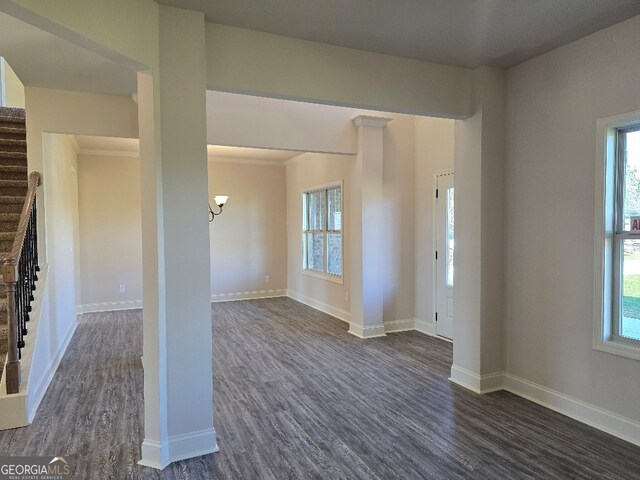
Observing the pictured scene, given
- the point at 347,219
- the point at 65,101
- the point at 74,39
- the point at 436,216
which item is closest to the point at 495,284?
the point at 436,216

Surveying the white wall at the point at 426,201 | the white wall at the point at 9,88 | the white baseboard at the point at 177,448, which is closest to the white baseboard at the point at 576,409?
the white wall at the point at 426,201

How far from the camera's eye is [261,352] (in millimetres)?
4750

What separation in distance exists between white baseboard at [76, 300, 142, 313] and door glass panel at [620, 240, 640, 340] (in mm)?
6892

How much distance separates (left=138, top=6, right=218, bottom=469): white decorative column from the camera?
2459 mm

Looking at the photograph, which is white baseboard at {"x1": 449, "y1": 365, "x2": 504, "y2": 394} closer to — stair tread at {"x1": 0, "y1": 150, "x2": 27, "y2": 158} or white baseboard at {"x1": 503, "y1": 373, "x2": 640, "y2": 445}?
white baseboard at {"x1": 503, "y1": 373, "x2": 640, "y2": 445}

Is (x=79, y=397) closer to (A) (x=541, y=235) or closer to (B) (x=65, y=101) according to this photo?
(B) (x=65, y=101)

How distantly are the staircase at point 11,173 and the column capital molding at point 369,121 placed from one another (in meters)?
3.93

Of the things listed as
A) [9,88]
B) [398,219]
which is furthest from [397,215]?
[9,88]

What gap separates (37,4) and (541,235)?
3.54 m

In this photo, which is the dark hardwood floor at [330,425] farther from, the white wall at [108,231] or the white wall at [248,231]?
the white wall at [248,231]

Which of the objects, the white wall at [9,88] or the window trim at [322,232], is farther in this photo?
the window trim at [322,232]

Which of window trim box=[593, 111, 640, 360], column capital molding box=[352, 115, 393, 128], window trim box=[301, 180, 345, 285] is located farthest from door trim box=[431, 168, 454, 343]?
window trim box=[593, 111, 640, 360]

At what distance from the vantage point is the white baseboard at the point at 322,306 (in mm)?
6316

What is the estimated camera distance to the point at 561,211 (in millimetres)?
3154
